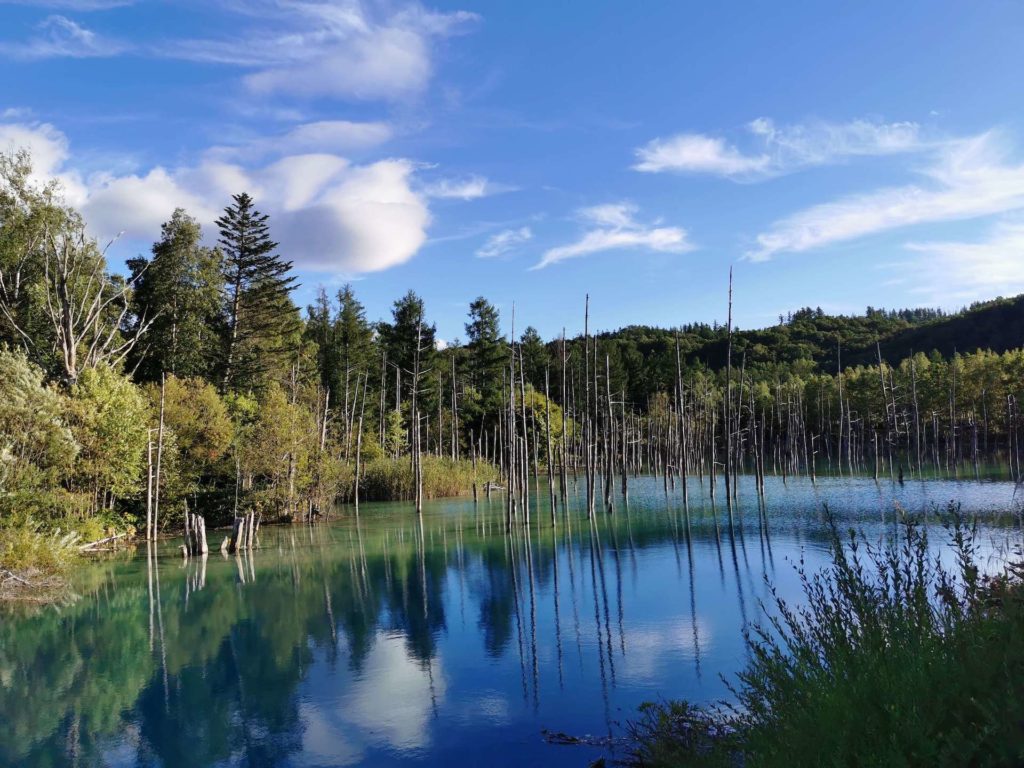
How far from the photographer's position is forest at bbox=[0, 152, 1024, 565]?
77.3ft

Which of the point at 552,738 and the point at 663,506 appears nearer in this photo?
the point at 552,738

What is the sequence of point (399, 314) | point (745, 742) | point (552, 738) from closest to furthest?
point (745, 742) < point (552, 738) < point (399, 314)

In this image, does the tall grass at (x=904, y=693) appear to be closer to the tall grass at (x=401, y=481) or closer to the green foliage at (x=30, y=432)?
the green foliage at (x=30, y=432)

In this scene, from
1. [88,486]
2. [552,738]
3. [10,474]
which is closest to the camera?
[552,738]

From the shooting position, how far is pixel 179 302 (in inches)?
1389

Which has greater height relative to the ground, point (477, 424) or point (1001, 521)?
point (477, 424)

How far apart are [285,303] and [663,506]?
26.1 metres

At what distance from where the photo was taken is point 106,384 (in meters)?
24.6

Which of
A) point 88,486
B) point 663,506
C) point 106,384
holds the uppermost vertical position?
point 106,384

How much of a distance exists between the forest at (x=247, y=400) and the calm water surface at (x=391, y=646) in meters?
3.95

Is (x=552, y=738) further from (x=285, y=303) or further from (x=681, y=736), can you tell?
(x=285, y=303)

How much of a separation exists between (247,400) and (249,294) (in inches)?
367

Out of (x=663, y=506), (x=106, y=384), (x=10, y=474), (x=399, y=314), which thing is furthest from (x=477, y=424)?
(x=10, y=474)

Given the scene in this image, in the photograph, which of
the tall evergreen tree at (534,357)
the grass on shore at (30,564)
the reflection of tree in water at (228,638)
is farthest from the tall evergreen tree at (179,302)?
the tall evergreen tree at (534,357)
